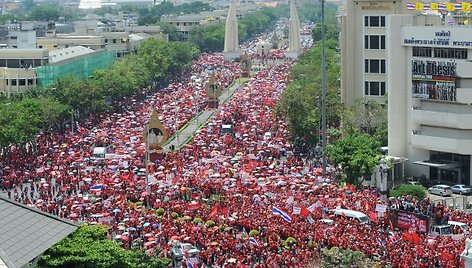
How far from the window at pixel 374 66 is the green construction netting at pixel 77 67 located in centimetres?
3741

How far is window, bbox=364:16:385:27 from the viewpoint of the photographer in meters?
72.6

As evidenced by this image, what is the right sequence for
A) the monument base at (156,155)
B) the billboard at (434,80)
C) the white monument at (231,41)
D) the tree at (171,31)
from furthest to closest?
the tree at (171,31) → the white monument at (231,41) → the monument base at (156,155) → the billboard at (434,80)

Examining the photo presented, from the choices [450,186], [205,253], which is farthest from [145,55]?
[205,253]

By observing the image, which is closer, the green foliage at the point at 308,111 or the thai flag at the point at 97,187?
the thai flag at the point at 97,187

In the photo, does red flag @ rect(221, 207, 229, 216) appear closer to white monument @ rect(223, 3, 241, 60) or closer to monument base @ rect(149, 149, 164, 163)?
monument base @ rect(149, 149, 164, 163)

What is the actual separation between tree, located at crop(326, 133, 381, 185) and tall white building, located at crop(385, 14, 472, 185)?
8.18ft

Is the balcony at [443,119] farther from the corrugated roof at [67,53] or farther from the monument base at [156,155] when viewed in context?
the corrugated roof at [67,53]

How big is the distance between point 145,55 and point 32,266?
10729 cm

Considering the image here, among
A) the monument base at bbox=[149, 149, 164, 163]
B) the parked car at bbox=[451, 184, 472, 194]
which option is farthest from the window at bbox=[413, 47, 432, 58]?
the monument base at bbox=[149, 149, 164, 163]

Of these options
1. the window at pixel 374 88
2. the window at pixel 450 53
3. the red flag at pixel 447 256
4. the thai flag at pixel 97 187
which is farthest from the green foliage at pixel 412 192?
the window at pixel 374 88

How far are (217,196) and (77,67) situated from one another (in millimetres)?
60835

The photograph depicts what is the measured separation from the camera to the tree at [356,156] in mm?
56500

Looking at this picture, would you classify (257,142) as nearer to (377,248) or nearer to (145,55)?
(377,248)

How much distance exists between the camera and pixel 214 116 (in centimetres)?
9256
